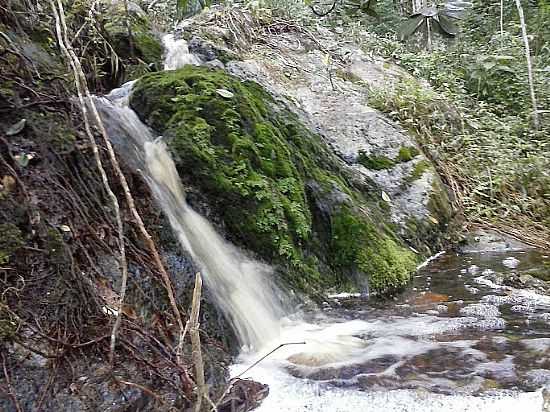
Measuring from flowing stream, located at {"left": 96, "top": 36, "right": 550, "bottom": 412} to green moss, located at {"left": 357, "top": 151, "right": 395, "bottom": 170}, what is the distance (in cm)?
174

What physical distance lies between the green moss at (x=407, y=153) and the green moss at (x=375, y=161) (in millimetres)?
175

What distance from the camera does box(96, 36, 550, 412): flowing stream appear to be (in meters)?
2.59

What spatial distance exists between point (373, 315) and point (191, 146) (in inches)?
72.9

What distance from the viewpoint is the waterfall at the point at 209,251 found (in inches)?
137

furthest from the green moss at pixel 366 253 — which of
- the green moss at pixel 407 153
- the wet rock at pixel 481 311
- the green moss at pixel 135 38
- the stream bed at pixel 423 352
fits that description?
the green moss at pixel 135 38

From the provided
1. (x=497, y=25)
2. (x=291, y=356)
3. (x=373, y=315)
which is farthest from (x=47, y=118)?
(x=497, y=25)

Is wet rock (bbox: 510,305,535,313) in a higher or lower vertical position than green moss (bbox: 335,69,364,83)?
lower

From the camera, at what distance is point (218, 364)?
2941 mm

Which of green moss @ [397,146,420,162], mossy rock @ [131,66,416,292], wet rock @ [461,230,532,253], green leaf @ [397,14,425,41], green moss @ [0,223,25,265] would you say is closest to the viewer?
green leaf @ [397,14,425,41]

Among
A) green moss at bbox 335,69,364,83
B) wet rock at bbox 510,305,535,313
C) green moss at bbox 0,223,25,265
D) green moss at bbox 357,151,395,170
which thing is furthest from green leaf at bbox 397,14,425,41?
green moss at bbox 335,69,364,83

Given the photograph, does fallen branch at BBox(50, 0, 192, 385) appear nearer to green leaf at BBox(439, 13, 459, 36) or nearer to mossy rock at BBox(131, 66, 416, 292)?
green leaf at BBox(439, 13, 459, 36)

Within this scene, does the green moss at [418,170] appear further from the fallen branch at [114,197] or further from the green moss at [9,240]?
the green moss at [9,240]

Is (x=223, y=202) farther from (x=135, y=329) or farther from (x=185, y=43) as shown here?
(x=185, y=43)

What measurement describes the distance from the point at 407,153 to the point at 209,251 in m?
3.54
